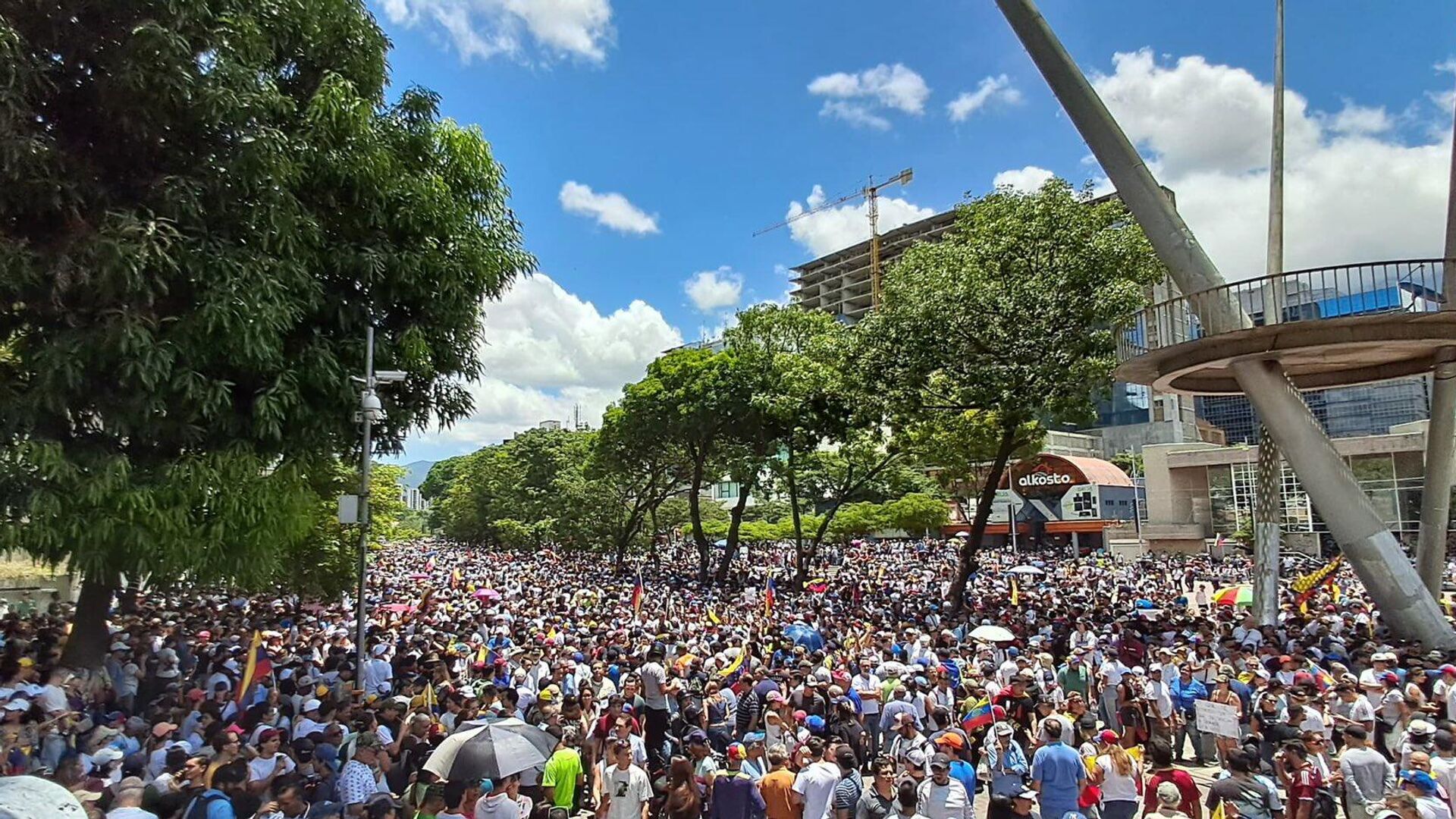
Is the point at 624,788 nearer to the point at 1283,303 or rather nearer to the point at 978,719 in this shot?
the point at 978,719

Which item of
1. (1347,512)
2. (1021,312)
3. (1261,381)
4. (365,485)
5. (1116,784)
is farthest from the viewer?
(1021,312)

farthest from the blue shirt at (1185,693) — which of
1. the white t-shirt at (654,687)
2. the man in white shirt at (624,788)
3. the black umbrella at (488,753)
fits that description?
the black umbrella at (488,753)

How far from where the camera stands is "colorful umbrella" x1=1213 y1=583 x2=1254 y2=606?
19812 millimetres

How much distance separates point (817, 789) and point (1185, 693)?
6.28m

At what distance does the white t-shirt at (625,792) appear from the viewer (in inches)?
291

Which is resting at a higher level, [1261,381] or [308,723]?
[1261,381]

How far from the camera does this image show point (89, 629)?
12.5 m

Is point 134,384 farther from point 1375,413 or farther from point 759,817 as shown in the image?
point 1375,413

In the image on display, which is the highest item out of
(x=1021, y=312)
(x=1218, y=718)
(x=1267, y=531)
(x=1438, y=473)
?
(x=1021, y=312)

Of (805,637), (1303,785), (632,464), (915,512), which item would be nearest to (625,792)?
(1303,785)

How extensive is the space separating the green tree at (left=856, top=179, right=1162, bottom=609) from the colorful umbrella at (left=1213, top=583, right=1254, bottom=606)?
17.2ft

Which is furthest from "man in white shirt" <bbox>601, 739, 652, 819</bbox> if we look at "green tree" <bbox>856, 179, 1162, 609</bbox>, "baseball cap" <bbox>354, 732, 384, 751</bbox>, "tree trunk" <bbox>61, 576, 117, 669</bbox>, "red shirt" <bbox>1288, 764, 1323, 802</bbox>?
"green tree" <bbox>856, 179, 1162, 609</bbox>

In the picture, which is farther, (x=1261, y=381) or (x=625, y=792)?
(x=1261, y=381)

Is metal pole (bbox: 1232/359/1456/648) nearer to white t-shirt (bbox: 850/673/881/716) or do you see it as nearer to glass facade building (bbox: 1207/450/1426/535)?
white t-shirt (bbox: 850/673/881/716)
